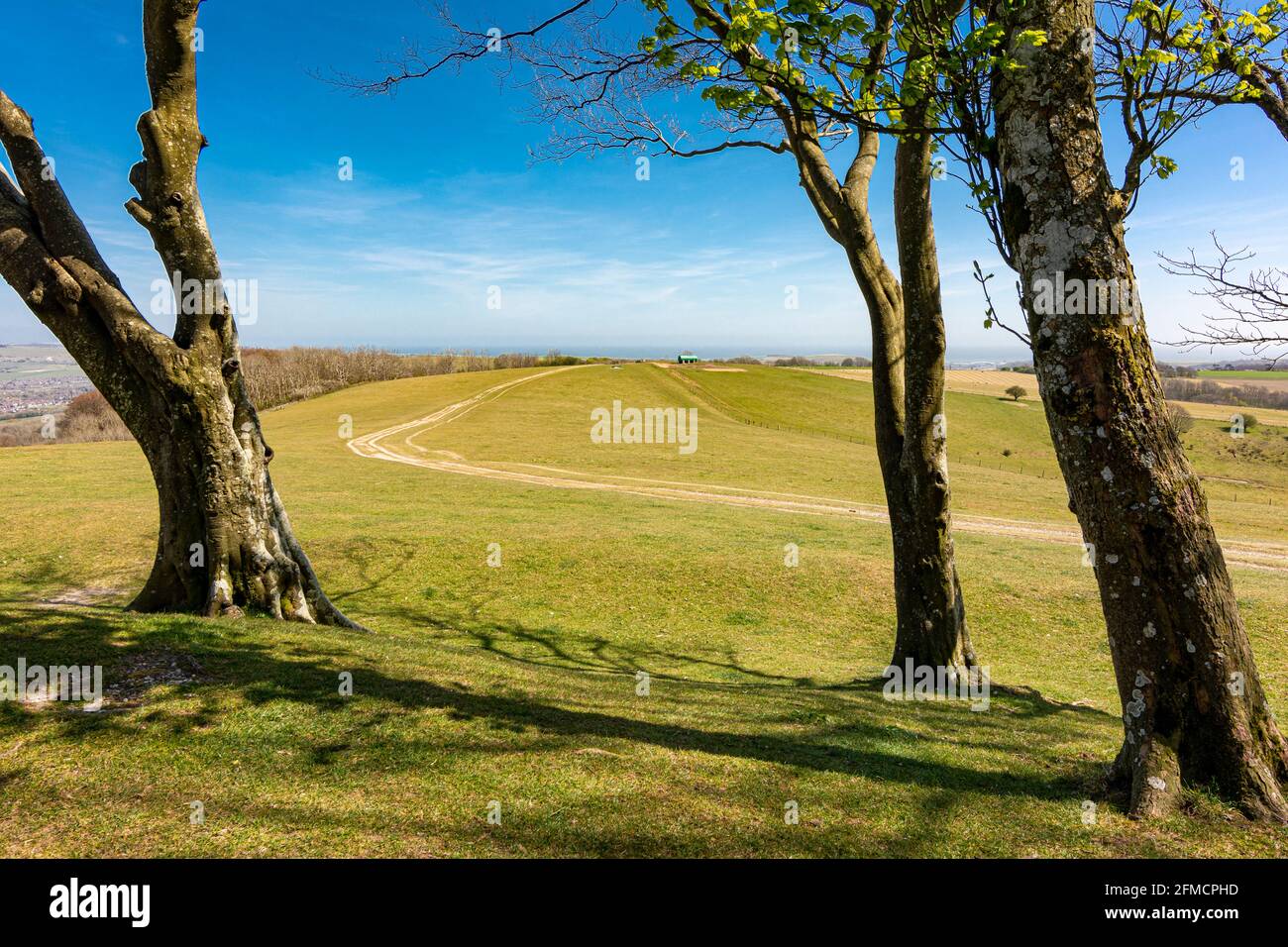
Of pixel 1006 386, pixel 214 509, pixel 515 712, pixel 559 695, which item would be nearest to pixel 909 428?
pixel 559 695

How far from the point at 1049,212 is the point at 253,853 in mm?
7554

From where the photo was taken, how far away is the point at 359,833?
15.5ft

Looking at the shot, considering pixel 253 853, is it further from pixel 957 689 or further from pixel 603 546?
pixel 603 546

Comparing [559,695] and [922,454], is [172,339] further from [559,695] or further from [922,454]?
[922,454]

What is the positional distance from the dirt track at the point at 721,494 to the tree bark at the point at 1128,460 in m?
23.6

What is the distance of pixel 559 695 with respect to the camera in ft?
28.2

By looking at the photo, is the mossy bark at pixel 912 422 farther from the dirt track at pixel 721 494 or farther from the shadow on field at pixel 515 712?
the dirt track at pixel 721 494

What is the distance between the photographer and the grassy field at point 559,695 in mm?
5051

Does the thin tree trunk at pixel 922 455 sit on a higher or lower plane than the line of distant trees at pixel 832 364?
lower

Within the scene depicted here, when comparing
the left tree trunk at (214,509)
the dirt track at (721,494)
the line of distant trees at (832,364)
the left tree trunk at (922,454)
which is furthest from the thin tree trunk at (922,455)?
the line of distant trees at (832,364)

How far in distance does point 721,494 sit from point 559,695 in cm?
2625

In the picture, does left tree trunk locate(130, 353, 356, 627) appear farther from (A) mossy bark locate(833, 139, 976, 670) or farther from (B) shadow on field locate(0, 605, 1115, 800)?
(A) mossy bark locate(833, 139, 976, 670)

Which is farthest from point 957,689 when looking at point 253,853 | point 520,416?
point 520,416

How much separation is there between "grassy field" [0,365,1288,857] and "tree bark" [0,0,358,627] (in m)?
1.09
